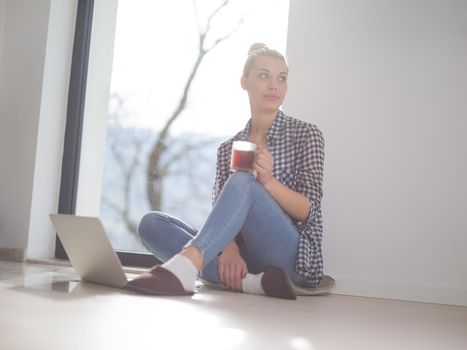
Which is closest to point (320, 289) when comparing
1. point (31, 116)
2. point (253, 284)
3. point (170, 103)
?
point (253, 284)

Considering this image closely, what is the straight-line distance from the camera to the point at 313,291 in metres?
2.41

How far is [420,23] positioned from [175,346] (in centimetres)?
229

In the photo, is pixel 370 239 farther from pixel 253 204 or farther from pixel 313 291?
pixel 253 204

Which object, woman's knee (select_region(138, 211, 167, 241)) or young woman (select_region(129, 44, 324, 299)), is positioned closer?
young woman (select_region(129, 44, 324, 299))

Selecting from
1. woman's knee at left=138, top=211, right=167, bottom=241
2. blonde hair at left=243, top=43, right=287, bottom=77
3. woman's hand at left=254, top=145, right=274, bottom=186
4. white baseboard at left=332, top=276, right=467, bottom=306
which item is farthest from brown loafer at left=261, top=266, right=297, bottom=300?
blonde hair at left=243, top=43, right=287, bottom=77

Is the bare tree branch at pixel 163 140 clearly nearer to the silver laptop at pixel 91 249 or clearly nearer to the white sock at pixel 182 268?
the silver laptop at pixel 91 249

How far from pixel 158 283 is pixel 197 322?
452mm

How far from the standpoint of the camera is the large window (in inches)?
130

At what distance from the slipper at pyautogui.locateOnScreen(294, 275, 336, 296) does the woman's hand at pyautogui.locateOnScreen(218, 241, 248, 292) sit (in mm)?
224

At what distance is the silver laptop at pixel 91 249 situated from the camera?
1.88 m

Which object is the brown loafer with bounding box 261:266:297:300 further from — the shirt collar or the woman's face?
the woman's face

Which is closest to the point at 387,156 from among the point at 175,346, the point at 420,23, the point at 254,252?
the point at 420,23

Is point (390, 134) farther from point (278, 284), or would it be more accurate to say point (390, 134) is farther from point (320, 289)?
point (278, 284)

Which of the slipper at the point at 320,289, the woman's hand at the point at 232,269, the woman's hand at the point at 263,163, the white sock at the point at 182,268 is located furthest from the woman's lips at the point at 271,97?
the white sock at the point at 182,268
